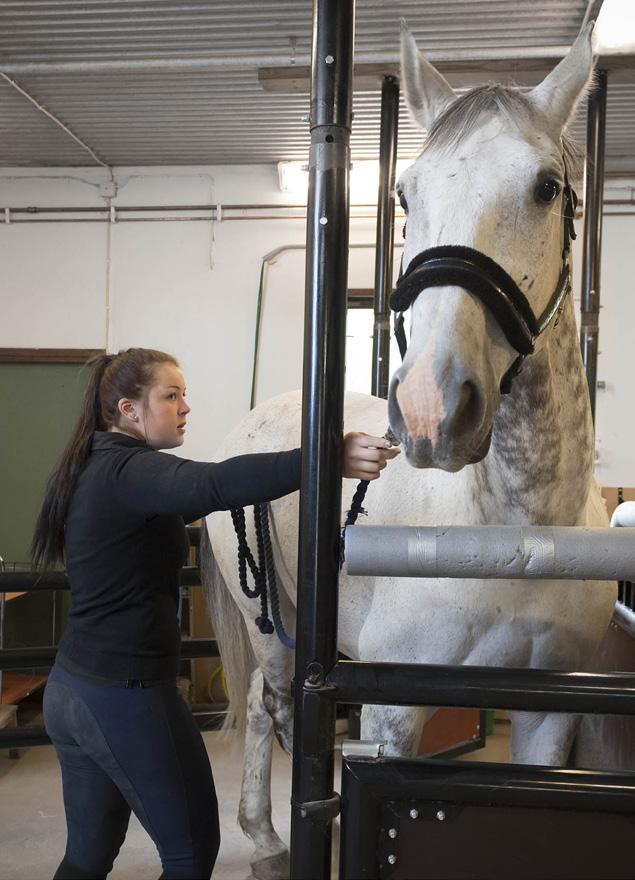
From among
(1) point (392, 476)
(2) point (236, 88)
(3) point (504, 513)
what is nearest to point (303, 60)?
(2) point (236, 88)

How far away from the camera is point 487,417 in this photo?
92 centimetres

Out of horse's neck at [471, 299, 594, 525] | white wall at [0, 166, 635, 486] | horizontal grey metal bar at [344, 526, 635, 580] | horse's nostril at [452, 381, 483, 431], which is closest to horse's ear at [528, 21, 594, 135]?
horse's neck at [471, 299, 594, 525]

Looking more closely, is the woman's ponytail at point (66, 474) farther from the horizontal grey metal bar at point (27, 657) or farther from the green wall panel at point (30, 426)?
the green wall panel at point (30, 426)

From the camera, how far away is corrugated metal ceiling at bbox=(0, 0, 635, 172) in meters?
3.17

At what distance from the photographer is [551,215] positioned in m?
1.08

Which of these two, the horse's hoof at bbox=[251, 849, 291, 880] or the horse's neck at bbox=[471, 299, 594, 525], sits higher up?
the horse's neck at bbox=[471, 299, 594, 525]

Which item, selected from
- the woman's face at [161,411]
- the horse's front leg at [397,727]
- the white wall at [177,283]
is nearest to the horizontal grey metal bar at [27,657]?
the woman's face at [161,411]

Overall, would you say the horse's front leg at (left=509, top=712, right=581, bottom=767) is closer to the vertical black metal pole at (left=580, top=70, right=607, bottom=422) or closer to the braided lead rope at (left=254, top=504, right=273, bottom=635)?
the braided lead rope at (left=254, top=504, right=273, bottom=635)

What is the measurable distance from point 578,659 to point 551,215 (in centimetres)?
78

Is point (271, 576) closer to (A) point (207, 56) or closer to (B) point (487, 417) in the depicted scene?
(B) point (487, 417)

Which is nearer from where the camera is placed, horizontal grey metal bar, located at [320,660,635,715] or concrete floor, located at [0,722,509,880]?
horizontal grey metal bar, located at [320,660,635,715]

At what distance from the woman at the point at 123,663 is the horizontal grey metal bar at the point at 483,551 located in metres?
0.47

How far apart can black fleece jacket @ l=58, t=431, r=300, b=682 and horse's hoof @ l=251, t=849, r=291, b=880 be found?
→ 1.21 meters

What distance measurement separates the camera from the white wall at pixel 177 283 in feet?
16.3
